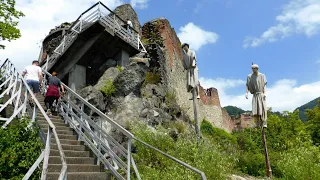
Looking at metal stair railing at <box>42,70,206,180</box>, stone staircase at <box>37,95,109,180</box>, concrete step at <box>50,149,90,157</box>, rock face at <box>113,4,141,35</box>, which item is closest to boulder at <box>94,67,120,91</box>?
metal stair railing at <box>42,70,206,180</box>

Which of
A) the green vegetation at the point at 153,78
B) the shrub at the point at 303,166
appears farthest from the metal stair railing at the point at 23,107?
the green vegetation at the point at 153,78

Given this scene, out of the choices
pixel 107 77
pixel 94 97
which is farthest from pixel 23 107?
pixel 107 77

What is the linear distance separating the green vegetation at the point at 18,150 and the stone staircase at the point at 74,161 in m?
0.35

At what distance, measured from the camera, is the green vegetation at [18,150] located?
5.86 meters

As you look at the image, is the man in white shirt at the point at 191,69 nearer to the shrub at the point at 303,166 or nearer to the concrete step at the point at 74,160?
the shrub at the point at 303,166

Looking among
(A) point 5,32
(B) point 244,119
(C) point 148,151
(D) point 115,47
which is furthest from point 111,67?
(B) point 244,119

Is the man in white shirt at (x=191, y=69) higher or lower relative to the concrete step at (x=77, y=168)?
higher

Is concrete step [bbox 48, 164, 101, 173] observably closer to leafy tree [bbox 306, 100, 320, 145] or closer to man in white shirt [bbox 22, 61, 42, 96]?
man in white shirt [bbox 22, 61, 42, 96]

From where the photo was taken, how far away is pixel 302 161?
6492 mm

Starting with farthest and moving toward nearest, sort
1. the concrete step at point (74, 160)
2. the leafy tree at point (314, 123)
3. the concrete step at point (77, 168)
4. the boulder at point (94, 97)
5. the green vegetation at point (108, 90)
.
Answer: the leafy tree at point (314, 123)
the green vegetation at point (108, 90)
the boulder at point (94, 97)
the concrete step at point (74, 160)
the concrete step at point (77, 168)

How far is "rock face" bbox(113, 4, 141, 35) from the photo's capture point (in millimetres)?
23844

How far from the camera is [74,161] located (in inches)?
254

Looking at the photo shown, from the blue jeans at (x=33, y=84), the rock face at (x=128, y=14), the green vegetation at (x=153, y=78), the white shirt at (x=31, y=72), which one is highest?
the rock face at (x=128, y=14)

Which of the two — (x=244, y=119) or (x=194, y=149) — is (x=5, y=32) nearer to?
(x=194, y=149)
